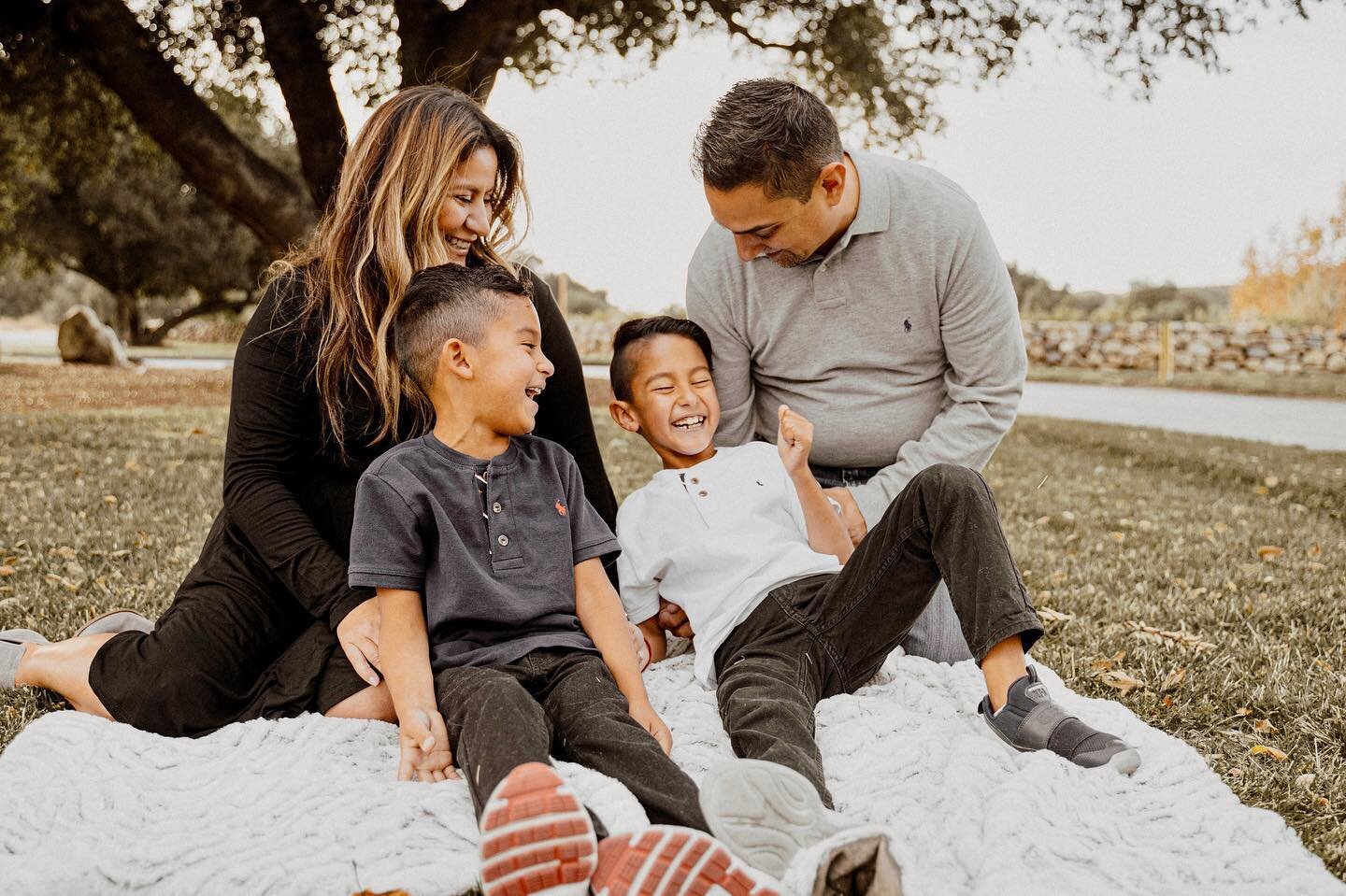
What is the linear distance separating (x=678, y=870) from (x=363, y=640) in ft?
4.00

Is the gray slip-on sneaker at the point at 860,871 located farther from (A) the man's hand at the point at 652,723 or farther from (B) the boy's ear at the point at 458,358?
(B) the boy's ear at the point at 458,358

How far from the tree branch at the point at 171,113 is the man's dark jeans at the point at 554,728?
8038 millimetres

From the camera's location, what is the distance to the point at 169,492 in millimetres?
6363

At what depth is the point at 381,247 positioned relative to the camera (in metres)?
2.90

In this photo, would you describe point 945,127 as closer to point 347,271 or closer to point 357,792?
point 347,271

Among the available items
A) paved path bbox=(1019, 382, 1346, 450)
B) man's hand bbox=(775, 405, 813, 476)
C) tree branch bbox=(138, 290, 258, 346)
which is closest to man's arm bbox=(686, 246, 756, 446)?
man's hand bbox=(775, 405, 813, 476)

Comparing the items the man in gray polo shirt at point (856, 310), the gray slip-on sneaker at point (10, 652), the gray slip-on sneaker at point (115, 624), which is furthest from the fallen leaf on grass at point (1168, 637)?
the gray slip-on sneaker at point (10, 652)

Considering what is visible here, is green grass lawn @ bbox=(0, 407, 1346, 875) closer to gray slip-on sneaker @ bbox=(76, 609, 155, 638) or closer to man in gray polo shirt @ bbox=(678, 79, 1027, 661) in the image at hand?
gray slip-on sneaker @ bbox=(76, 609, 155, 638)

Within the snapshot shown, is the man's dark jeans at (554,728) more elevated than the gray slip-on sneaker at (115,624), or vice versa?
the man's dark jeans at (554,728)

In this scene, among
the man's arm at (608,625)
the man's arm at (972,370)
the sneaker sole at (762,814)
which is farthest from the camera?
the man's arm at (972,370)

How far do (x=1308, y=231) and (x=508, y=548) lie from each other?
31.0m

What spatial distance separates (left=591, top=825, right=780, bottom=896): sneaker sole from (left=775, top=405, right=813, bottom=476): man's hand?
1.36 m

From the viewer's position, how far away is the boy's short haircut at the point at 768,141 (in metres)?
2.97

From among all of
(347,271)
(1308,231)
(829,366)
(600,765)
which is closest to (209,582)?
(347,271)
